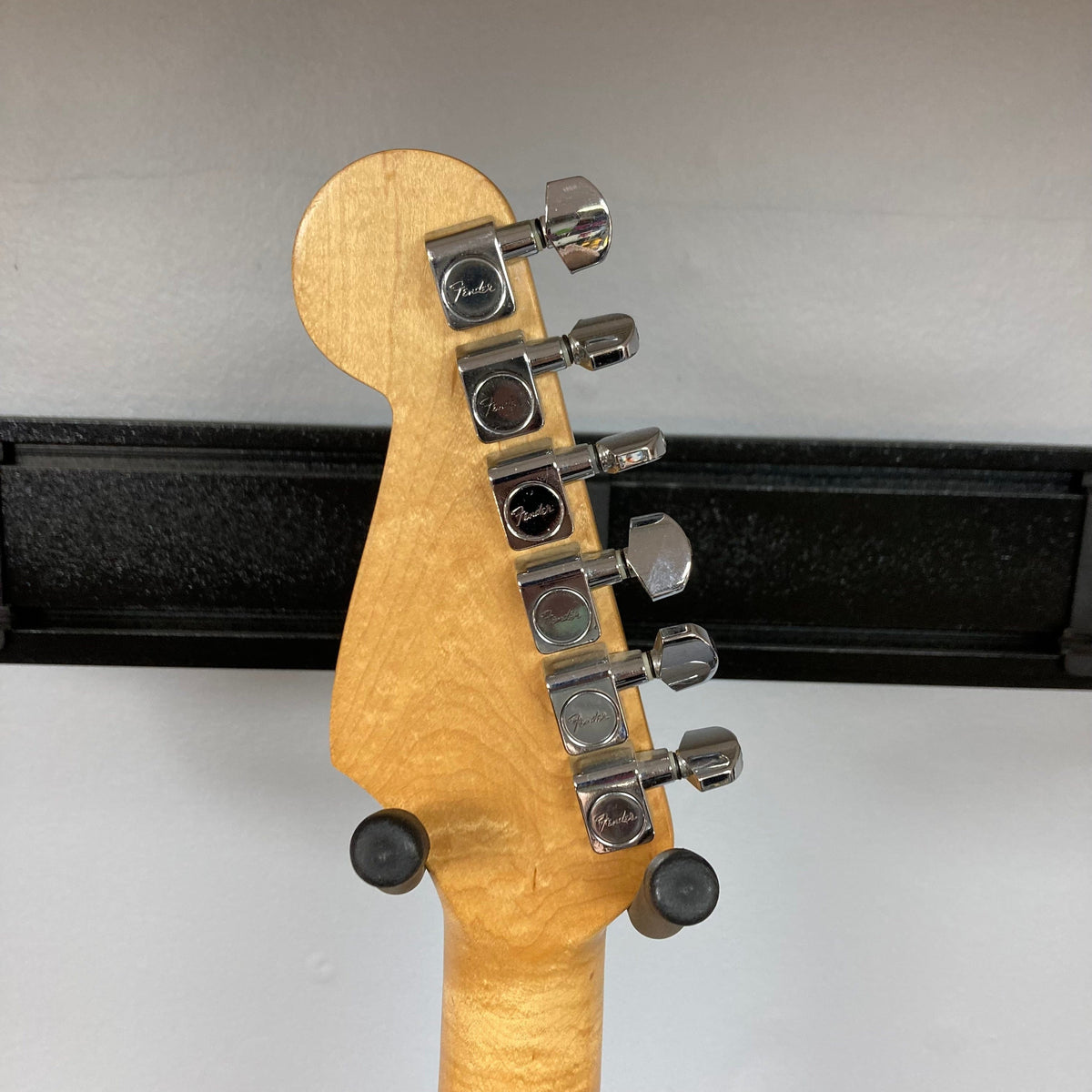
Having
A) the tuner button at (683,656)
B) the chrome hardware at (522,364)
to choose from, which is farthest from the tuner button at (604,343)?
the tuner button at (683,656)

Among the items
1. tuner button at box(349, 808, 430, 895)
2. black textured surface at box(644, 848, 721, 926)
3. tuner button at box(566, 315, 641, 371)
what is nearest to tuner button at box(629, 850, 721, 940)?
black textured surface at box(644, 848, 721, 926)

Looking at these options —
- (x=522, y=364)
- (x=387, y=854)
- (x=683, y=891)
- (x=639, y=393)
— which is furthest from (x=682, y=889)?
(x=639, y=393)

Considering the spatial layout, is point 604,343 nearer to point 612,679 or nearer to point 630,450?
point 630,450

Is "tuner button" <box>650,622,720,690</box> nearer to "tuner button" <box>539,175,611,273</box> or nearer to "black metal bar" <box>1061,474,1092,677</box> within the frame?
"tuner button" <box>539,175,611,273</box>

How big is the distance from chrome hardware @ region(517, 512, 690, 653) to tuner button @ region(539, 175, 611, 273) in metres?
0.12

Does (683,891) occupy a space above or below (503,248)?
below

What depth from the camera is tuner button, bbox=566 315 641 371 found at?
0.40 m

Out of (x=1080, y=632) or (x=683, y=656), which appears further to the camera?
(x=1080, y=632)

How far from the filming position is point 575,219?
39 centimetres

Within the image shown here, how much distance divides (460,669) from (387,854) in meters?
0.10

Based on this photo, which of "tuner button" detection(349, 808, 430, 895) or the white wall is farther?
the white wall

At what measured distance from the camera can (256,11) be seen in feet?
1.89

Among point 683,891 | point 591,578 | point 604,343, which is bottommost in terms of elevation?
point 683,891

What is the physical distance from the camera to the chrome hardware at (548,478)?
40cm
